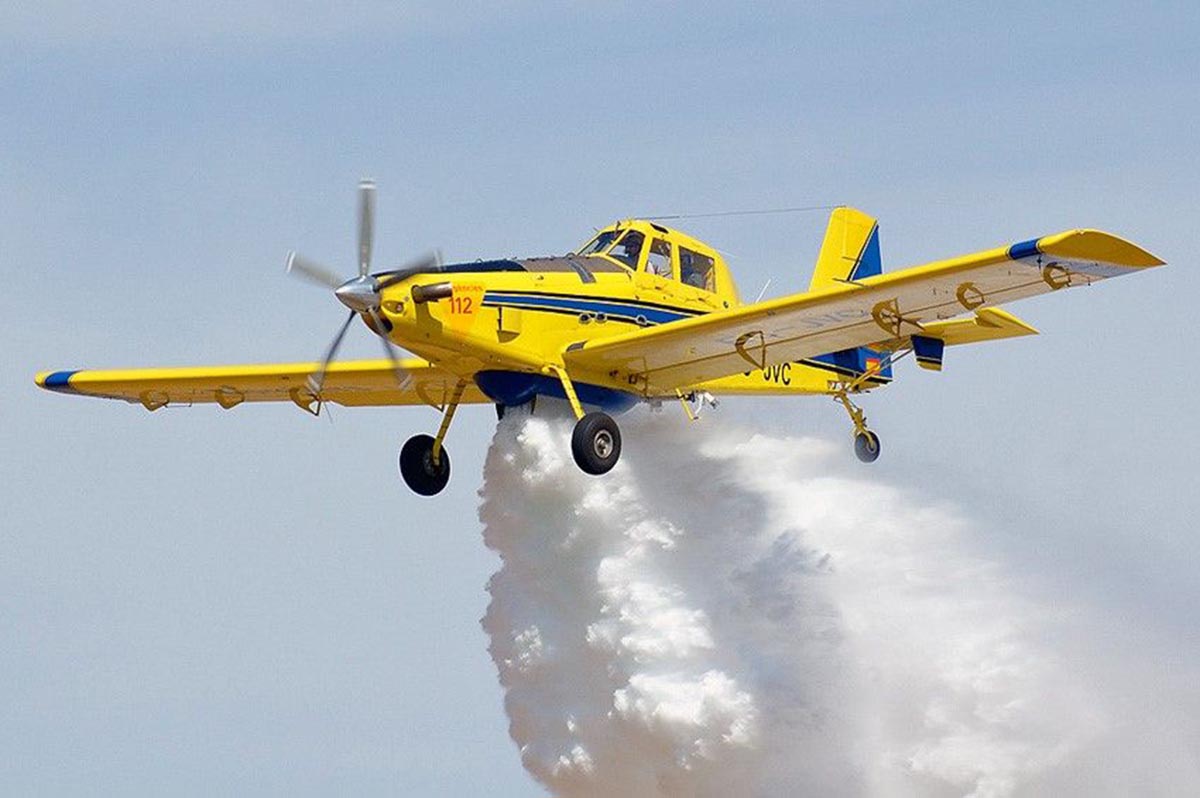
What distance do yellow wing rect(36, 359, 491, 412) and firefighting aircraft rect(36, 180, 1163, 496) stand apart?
40 mm

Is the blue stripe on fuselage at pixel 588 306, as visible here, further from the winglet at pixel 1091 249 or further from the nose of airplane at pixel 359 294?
the winglet at pixel 1091 249

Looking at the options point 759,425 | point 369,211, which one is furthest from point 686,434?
point 369,211

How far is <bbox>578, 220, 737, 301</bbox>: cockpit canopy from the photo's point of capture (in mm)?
32719

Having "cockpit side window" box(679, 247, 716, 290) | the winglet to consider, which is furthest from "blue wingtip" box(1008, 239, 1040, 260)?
"cockpit side window" box(679, 247, 716, 290)

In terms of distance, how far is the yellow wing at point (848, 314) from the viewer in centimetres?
2878

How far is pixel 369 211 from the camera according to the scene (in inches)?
1216

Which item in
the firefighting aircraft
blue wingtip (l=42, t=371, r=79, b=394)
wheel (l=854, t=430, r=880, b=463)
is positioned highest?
the firefighting aircraft

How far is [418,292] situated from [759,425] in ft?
22.7

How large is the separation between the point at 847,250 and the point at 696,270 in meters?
5.53

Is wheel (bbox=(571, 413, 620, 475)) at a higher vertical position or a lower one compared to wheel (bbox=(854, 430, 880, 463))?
higher

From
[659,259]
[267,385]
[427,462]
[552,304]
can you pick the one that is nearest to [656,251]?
[659,259]

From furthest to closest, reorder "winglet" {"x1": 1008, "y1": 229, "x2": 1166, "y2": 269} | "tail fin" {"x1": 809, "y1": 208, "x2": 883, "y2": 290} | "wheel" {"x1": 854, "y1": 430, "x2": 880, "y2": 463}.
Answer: "tail fin" {"x1": 809, "y1": 208, "x2": 883, "y2": 290} → "wheel" {"x1": 854, "y1": 430, "x2": 880, "y2": 463} → "winglet" {"x1": 1008, "y1": 229, "x2": 1166, "y2": 269}

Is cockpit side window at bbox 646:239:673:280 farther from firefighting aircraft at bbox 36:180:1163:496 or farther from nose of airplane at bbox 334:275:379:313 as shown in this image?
nose of airplane at bbox 334:275:379:313

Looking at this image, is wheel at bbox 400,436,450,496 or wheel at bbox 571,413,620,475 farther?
wheel at bbox 400,436,450,496
